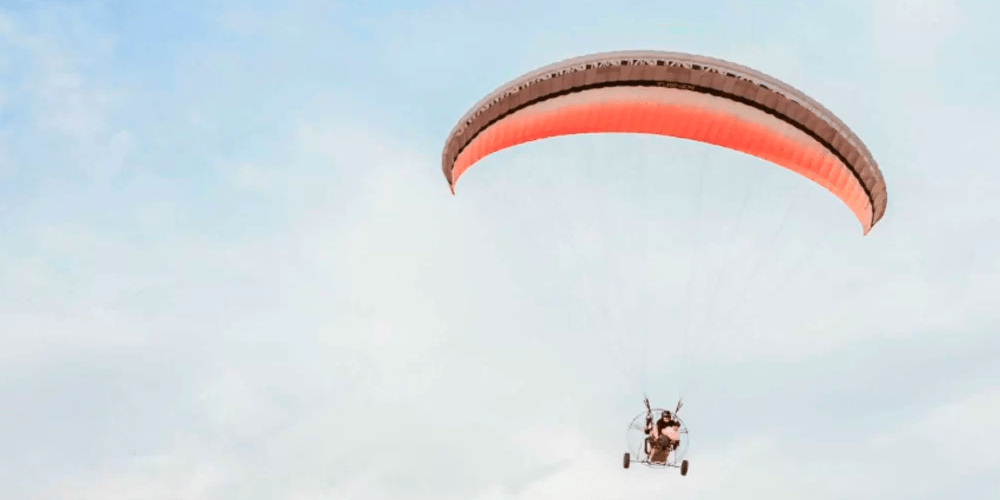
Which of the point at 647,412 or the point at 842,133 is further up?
the point at 842,133

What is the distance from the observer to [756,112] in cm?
2408

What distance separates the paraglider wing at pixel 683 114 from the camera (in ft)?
77.7

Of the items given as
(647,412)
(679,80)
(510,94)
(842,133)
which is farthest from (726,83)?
(647,412)

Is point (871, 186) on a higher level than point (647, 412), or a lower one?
higher

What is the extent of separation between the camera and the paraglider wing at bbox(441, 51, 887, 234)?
23.7 meters

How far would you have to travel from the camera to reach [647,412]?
25.8 metres

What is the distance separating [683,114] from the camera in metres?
24.5

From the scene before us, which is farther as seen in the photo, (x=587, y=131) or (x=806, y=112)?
(x=587, y=131)

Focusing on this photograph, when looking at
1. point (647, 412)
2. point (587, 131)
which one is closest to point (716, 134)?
point (587, 131)

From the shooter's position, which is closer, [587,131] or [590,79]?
[590,79]

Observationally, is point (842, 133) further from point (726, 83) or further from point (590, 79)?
point (590, 79)

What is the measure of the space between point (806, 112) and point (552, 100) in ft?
16.9

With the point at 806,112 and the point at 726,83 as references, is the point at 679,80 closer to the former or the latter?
the point at 726,83

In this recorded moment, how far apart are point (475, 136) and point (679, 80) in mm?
4459
